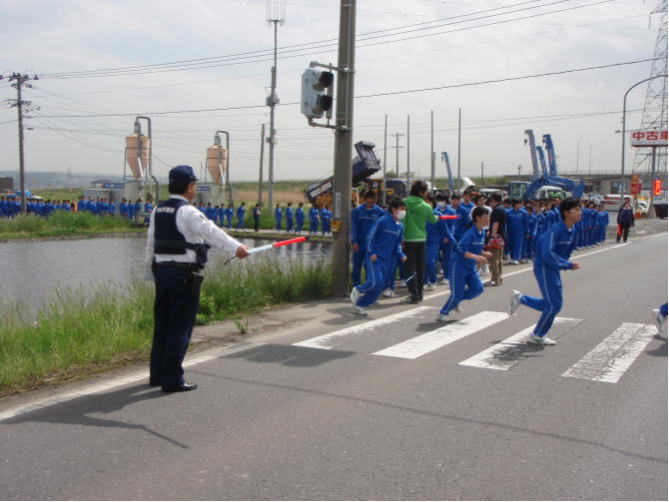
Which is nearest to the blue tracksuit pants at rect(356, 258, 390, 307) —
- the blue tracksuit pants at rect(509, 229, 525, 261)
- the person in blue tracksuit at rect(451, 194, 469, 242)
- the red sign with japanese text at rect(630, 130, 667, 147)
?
the person in blue tracksuit at rect(451, 194, 469, 242)

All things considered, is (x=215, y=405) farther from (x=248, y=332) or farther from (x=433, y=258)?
(x=433, y=258)

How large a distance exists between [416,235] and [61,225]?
28.1 m

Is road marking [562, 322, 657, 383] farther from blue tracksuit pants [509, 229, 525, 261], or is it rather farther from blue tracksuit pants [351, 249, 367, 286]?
blue tracksuit pants [509, 229, 525, 261]

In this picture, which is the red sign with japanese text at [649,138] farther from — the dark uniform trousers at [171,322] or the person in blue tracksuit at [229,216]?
the dark uniform trousers at [171,322]

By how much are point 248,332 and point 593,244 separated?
2017 cm

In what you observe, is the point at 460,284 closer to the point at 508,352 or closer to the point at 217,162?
the point at 508,352

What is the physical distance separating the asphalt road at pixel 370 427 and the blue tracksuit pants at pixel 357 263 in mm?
3804

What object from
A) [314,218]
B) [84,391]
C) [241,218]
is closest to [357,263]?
[84,391]

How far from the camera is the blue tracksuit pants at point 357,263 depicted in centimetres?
1202

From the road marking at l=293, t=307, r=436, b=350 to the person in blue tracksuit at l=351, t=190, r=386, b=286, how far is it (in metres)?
1.89

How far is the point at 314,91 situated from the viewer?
10.8 meters

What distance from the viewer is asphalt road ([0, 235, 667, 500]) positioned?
13.2 ft

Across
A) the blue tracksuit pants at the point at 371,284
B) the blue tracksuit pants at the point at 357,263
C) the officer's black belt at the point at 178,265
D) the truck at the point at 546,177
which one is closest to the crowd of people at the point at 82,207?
the truck at the point at 546,177

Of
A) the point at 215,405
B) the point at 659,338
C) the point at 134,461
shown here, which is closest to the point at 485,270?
the point at 659,338
